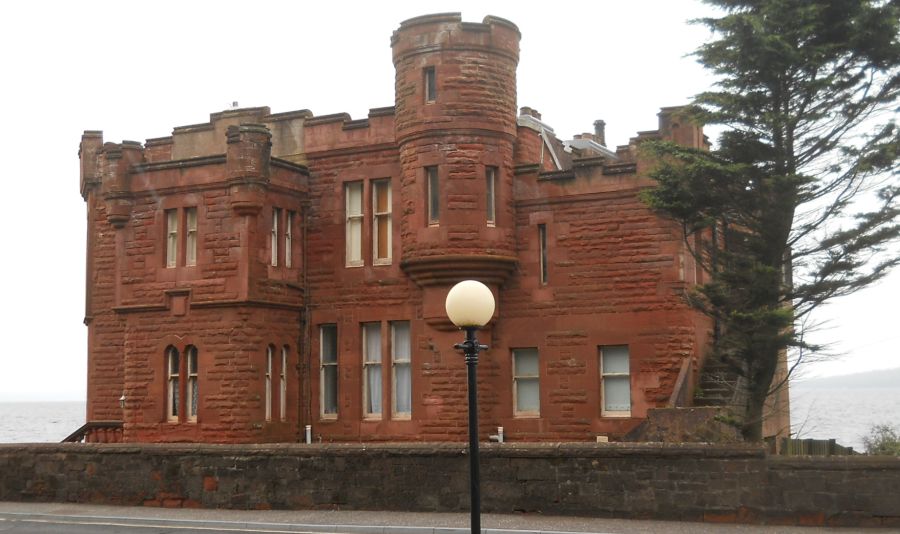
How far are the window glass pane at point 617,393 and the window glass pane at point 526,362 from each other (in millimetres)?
1895

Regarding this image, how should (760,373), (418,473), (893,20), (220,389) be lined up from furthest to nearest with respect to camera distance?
(220,389) → (760,373) → (893,20) → (418,473)

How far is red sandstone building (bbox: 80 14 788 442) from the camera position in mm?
26000

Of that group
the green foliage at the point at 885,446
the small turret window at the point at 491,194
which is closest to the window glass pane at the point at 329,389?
the small turret window at the point at 491,194

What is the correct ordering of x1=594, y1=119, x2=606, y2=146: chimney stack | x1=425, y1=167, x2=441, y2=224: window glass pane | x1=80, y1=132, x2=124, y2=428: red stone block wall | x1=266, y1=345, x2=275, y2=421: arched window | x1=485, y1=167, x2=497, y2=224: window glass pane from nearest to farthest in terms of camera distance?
x1=425, y1=167, x2=441, y2=224: window glass pane
x1=485, y1=167, x2=497, y2=224: window glass pane
x1=266, y1=345, x2=275, y2=421: arched window
x1=80, y1=132, x2=124, y2=428: red stone block wall
x1=594, y1=119, x2=606, y2=146: chimney stack

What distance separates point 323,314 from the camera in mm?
28578

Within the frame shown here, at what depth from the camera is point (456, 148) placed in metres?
26.2

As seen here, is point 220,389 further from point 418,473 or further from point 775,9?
point 775,9

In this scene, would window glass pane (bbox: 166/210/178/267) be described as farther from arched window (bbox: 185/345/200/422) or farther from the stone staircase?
the stone staircase

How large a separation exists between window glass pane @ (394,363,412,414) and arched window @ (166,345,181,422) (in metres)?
5.70

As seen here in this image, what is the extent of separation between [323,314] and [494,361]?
4.95 metres

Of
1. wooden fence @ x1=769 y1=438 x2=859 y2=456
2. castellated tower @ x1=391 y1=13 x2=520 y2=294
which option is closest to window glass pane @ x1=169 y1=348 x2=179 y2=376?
castellated tower @ x1=391 y1=13 x2=520 y2=294

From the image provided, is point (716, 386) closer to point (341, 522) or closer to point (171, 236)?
point (341, 522)

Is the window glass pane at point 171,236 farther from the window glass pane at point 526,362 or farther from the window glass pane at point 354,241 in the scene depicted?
the window glass pane at point 526,362

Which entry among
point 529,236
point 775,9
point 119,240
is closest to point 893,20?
point 775,9
